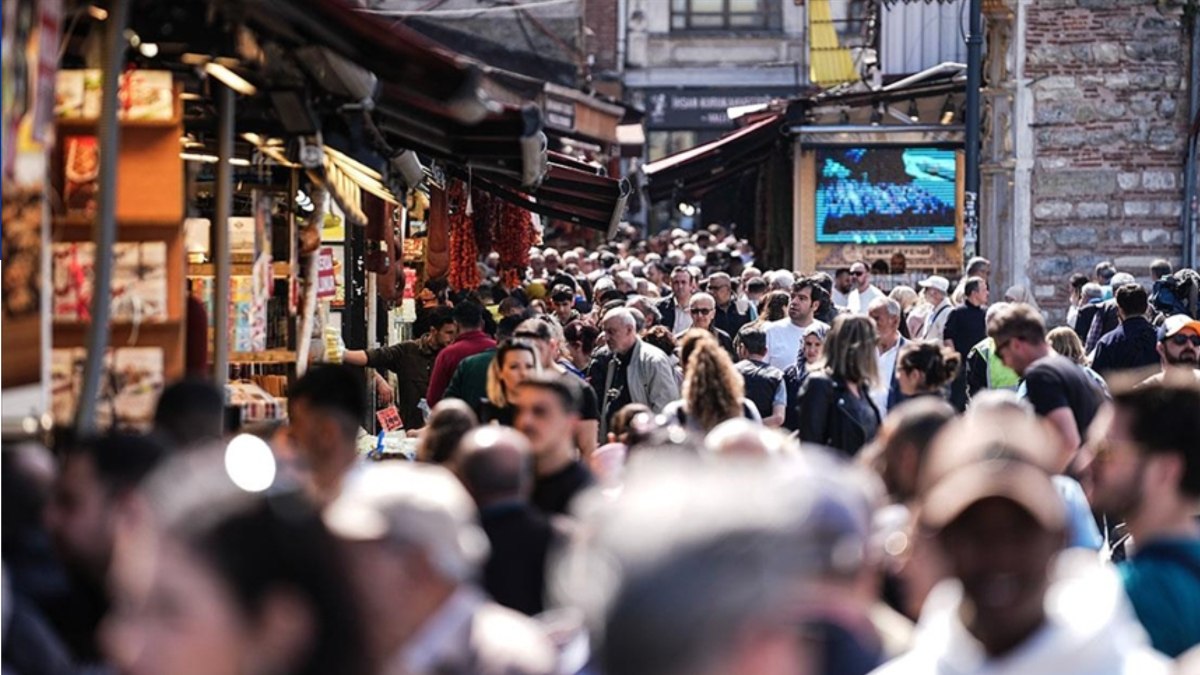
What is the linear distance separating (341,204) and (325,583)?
816cm

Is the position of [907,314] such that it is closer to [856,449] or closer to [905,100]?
[856,449]

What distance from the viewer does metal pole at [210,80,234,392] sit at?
879cm

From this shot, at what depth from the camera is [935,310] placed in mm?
17609

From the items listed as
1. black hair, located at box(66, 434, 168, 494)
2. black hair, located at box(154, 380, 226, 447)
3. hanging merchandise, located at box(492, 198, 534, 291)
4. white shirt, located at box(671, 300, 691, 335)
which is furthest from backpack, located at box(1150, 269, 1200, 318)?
black hair, located at box(66, 434, 168, 494)

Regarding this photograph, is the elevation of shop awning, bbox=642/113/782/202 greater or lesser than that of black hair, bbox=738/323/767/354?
greater

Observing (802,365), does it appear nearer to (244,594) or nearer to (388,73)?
(388,73)

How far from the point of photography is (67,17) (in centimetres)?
762

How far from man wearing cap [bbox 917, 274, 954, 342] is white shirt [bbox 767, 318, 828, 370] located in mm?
1336

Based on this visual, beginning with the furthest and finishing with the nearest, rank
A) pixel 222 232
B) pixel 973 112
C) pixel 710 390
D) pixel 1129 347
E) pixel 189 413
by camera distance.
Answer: pixel 973 112, pixel 1129 347, pixel 710 390, pixel 222 232, pixel 189 413

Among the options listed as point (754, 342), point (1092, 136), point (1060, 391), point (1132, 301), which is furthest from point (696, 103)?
point (1060, 391)

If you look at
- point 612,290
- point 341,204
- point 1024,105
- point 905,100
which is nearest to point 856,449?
point 341,204

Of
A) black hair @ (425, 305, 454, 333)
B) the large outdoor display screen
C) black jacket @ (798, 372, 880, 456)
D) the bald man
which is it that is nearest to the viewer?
the bald man

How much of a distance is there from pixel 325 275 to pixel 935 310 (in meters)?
6.34

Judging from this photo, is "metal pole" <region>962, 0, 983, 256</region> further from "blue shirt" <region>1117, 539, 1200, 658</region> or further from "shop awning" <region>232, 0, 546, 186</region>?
"blue shirt" <region>1117, 539, 1200, 658</region>
